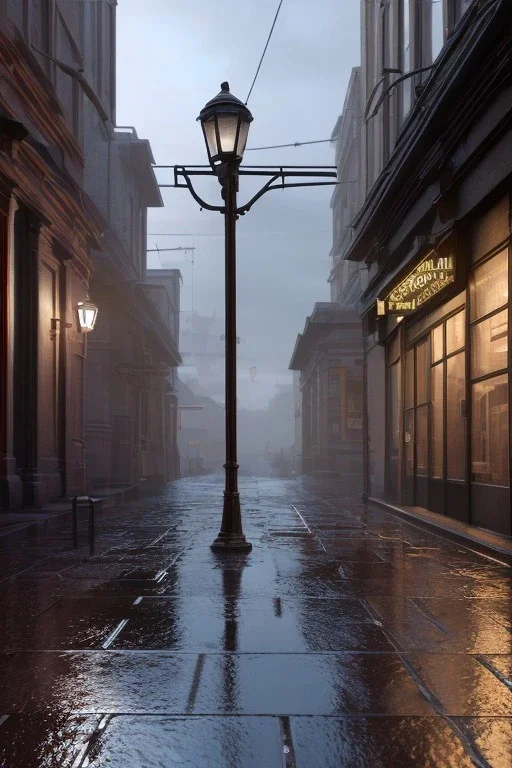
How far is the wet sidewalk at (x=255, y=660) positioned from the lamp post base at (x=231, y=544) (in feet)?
1.36

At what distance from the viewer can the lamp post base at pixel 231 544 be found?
352 inches

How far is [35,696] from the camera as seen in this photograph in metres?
3.69

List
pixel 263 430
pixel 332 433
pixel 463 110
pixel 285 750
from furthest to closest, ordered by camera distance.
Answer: pixel 263 430
pixel 332 433
pixel 463 110
pixel 285 750

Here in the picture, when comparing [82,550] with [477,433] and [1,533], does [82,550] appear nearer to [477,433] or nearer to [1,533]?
[1,533]

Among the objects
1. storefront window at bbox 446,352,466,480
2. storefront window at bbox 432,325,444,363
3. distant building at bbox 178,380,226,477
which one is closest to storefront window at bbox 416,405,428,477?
storefront window at bbox 432,325,444,363

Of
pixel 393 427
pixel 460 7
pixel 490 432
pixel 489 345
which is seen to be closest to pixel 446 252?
pixel 489 345

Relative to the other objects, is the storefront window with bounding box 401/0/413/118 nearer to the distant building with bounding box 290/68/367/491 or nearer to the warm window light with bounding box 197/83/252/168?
the warm window light with bounding box 197/83/252/168

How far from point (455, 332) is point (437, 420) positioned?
1709 millimetres

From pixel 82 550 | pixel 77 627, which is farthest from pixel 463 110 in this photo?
pixel 77 627

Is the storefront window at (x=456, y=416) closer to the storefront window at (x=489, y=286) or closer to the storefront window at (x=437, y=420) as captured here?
the storefront window at (x=437, y=420)

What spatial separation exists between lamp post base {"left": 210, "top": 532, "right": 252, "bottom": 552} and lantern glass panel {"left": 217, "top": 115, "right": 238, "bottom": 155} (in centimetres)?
453

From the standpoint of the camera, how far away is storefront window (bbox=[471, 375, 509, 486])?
962cm

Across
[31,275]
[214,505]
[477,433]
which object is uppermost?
[31,275]

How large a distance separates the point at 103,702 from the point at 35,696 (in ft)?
1.13
